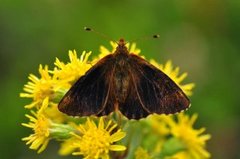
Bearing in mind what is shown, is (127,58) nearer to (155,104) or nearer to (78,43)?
(155,104)

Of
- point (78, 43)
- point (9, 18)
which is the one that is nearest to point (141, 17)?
point (78, 43)

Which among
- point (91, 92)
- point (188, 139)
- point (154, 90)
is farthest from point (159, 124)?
point (91, 92)

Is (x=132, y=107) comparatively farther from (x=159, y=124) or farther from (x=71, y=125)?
(x=159, y=124)

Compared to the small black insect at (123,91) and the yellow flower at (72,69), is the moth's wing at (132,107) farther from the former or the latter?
the yellow flower at (72,69)

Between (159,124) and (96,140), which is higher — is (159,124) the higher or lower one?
the higher one

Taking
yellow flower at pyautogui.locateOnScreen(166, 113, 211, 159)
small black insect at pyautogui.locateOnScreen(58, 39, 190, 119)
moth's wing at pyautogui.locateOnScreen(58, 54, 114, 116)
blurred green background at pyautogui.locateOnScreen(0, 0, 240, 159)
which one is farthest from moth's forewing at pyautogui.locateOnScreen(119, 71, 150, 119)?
blurred green background at pyautogui.locateOnScreen(0, 0, 240, 159)

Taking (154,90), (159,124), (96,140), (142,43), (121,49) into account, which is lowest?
(96,140)

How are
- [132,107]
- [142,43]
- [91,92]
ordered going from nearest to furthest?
1. [132,107]
2. [91,92]
3. [142,43]
